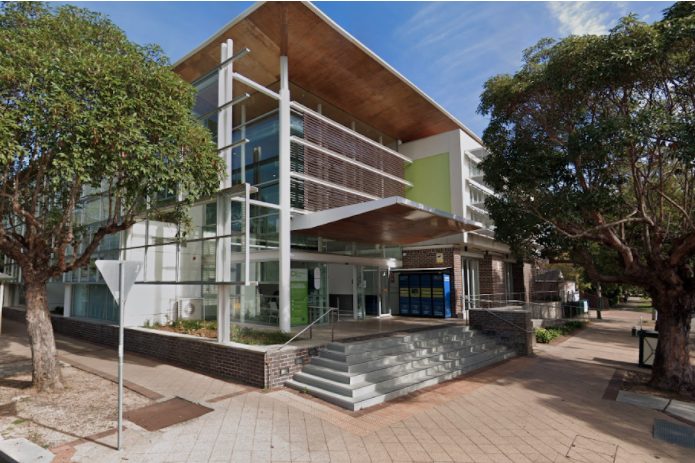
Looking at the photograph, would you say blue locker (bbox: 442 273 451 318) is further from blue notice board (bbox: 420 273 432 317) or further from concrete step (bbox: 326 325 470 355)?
concrete step (bbox: 326 325 470 355)

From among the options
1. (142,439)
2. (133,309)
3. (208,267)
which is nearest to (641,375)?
(142,439)

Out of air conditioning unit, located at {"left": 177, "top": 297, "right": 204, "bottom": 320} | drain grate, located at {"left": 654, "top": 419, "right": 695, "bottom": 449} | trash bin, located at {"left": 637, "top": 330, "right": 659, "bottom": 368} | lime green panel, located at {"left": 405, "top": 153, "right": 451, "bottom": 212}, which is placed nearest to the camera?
drain grate, located at {"left": 654, "top": 419, "right": 695, "bottom": 449}

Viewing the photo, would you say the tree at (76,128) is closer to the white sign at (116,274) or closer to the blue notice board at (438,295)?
the white sign at (116,274)

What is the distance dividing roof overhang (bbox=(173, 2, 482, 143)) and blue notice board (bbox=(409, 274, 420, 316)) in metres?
7.36

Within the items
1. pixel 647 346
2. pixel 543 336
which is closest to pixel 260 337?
pixel 543 336

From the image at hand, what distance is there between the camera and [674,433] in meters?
6.38

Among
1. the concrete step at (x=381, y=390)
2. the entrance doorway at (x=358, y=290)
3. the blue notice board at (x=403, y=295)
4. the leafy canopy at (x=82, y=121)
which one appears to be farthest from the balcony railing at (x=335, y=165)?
the concrete step at (x=381, y=390)

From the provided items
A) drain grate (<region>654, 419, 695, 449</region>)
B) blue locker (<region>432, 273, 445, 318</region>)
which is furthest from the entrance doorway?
drain grate (<region>654, 419, 695, 449</region>)

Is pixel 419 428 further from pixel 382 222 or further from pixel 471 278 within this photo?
pixel 471 278

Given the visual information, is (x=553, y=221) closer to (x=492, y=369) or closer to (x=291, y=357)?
(x=492, y=369)

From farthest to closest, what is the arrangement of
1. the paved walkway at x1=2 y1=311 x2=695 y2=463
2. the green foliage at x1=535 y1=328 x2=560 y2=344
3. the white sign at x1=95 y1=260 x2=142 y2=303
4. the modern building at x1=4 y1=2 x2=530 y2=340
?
the green foliage at x1=535 y1=328 x2=560 y2=344 → the modern building at x1=4 y1=2 x2=530 y2=340 → the white sign at x1=95 y1=260 x2=142 y2=303 → the paved walkway at x1=2 y1=311 x2=695 y2=463

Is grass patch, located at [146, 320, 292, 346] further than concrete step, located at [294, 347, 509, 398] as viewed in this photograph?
Yes

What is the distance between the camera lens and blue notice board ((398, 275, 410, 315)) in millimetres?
18531

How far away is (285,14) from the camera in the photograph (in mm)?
11883
